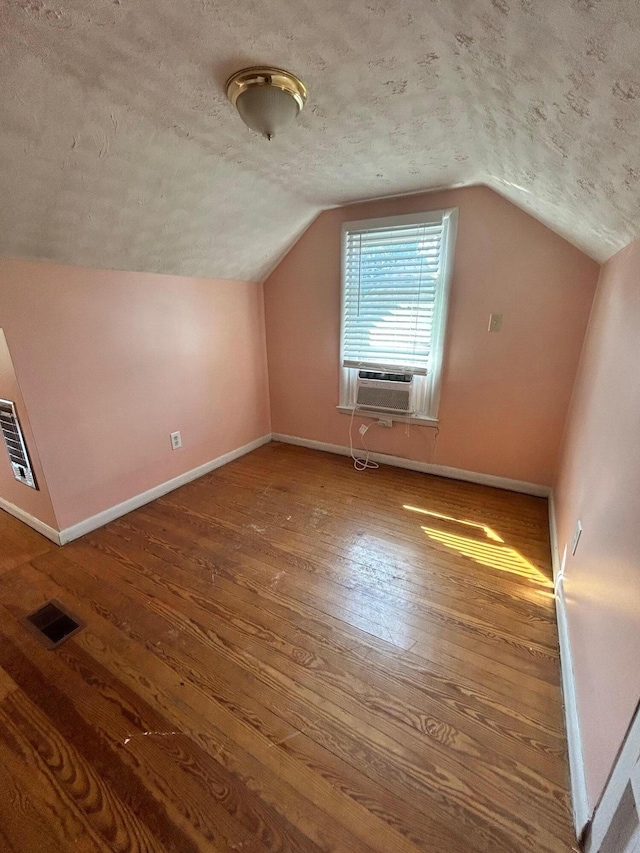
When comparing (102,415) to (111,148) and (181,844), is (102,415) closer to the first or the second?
(111,148)

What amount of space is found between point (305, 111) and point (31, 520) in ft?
8.89

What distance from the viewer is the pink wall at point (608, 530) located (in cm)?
90

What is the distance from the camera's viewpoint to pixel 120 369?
2314 mm

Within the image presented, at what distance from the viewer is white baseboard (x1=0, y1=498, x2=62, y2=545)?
2.15 metres

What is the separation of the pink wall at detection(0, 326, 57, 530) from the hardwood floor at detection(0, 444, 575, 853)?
18cm

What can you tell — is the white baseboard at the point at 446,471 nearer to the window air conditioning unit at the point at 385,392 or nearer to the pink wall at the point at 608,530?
the window air conditioning unit at the point at 385,392

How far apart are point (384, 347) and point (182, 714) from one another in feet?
8.46

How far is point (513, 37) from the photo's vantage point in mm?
785

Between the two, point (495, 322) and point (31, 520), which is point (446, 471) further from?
point (31, 520)

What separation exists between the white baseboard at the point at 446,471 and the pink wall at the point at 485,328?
0.05 metres

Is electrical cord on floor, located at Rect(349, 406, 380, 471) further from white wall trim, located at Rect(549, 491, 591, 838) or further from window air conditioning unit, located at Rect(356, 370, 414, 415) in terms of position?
white wall trim, located at Rect(549, 491, 591, 838)

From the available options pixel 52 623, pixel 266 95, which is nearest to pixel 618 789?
pixel 52 623

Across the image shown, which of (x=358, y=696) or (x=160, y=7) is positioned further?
(x=358, y=696)

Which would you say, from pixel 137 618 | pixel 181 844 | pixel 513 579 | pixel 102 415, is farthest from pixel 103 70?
pixel 513 579
